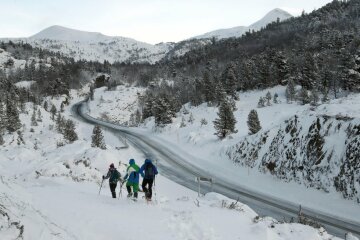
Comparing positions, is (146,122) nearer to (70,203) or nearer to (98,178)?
(98,178)

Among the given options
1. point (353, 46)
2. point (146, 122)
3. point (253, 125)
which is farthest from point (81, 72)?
point (253, 125)

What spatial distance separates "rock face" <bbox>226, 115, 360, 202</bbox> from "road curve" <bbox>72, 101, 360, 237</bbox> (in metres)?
2.00

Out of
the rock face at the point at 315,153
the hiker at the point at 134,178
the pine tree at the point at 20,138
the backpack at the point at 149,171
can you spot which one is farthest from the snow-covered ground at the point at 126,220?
the pine tree at the point at 20,138

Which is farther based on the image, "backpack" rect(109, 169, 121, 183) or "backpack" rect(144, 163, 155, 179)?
"backpack" rect(109, 169, 121, 183)

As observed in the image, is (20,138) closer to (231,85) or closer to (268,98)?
(268,98)

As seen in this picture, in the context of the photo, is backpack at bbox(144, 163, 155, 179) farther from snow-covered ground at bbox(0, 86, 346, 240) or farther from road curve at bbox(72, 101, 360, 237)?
road curve at bbox(72, 101, 360, 237)

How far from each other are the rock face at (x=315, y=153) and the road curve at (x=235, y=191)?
78.6 inches

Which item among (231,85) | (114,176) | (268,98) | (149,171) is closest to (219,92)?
(231,85)

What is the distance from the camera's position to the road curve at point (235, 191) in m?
16.3

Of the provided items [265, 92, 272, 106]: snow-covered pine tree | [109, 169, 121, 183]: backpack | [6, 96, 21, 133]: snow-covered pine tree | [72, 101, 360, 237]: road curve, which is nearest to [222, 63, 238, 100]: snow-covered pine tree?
[265, 92, 272, 106]: snow-covered pine tree

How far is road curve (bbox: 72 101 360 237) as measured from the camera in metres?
16.3

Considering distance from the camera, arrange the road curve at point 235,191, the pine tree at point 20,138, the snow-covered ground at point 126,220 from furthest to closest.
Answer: the pine tree at point 20,138, the road curve at point 235,191, the snow-covered ground at point 126,220

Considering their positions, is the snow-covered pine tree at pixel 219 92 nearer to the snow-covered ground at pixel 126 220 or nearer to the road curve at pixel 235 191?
the road curve at pixel 235 191

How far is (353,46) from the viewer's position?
7650 cm
